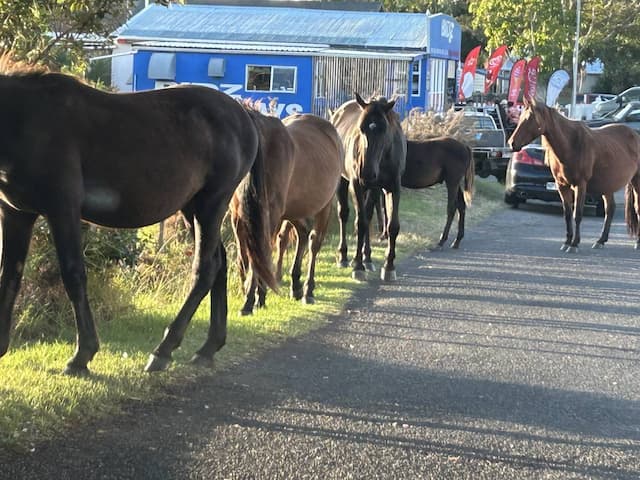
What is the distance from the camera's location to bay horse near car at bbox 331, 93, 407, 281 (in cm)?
1040

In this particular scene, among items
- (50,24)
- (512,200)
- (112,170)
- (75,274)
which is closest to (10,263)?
(75,274)

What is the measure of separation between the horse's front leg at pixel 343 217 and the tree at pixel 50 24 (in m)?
4.61

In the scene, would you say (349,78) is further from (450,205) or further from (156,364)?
(156,364)

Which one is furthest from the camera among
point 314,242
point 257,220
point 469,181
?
point 469,181

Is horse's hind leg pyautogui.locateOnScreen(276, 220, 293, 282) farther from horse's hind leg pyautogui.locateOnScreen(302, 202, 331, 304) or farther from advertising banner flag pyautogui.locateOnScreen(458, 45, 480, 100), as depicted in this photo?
advertising banner flag pyautogui.locateOnScreen(458, 45, 480, 100)

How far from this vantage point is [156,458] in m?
4.63

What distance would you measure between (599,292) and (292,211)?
13.4 ft

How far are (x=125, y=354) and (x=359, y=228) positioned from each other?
209 inches

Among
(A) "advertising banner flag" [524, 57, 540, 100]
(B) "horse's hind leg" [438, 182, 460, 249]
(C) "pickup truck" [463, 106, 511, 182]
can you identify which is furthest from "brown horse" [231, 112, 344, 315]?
(A) "advertising banner flag" [524, 57, 540, 100]

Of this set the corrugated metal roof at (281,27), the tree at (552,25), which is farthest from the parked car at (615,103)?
the corrugated metal roof at (281,27)

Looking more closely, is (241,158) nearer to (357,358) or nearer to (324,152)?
(357,358)

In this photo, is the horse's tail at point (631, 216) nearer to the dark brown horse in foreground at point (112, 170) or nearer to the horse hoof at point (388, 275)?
the horse hoof at point (388, 275)

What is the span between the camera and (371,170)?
10.4 m

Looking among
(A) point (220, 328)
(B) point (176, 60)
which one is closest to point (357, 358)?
(A) point (220, 328)
